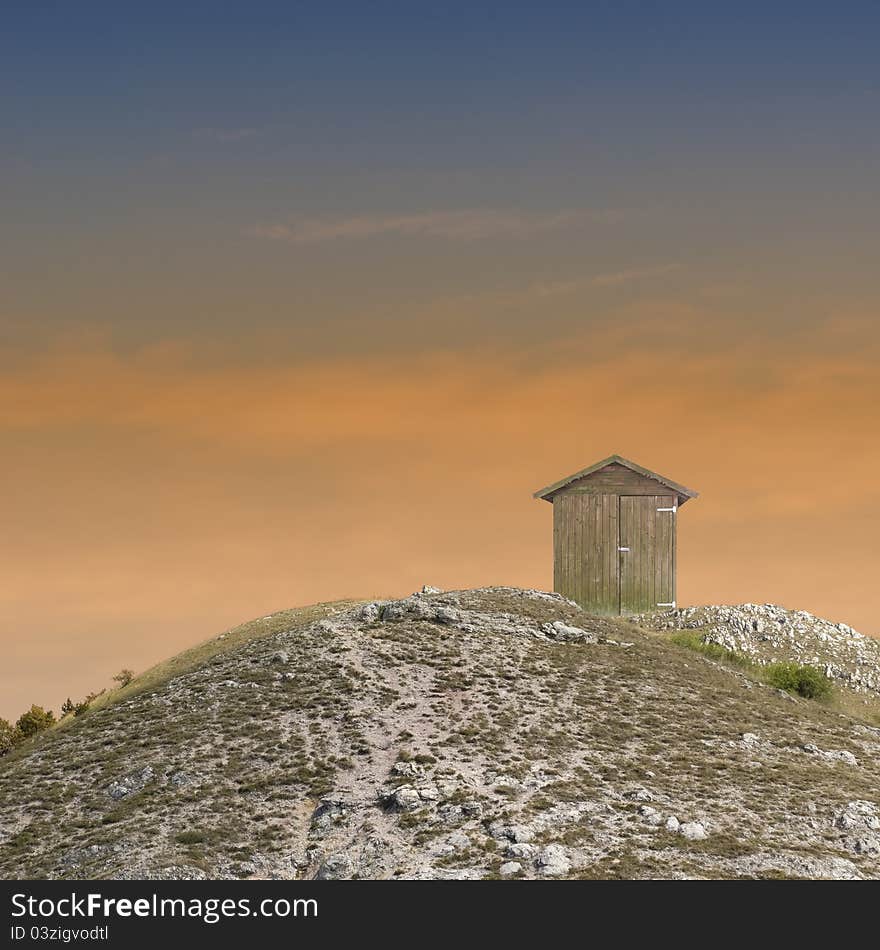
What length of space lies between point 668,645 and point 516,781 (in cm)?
1796

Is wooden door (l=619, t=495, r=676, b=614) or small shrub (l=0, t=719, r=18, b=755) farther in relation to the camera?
wooden door (l=619, t=495, r=676, b=614)

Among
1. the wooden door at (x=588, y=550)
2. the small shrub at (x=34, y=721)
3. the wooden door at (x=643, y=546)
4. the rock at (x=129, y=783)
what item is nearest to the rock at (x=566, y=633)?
the wooden door at (x=588, y=550)

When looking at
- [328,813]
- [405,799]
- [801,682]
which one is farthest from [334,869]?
[801,682]

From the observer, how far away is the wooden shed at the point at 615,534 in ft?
160

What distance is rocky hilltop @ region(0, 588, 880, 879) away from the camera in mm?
19469

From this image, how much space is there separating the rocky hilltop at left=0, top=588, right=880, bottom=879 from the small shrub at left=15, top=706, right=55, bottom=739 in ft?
39.1

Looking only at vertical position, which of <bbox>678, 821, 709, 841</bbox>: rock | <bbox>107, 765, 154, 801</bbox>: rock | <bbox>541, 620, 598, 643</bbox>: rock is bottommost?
<bbox>678, 821, 709, 841</bbox>: rock

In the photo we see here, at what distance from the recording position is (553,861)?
18.3 metres

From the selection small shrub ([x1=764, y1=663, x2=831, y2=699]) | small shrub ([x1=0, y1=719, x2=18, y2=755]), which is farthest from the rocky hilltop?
small shrub ([x1=0, y1=719, x2=18, y2=755])

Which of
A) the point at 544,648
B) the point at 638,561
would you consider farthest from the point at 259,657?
the point at 638,561

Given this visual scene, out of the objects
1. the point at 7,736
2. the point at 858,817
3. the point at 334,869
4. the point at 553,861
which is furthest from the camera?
the point at 7,736

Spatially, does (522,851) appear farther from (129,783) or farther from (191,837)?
(129,783)

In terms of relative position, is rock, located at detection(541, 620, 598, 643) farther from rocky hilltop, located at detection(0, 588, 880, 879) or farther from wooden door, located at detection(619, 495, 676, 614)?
wooden door, located at detection(619, 495, 676, 614)

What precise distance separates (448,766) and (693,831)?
6268 mm
